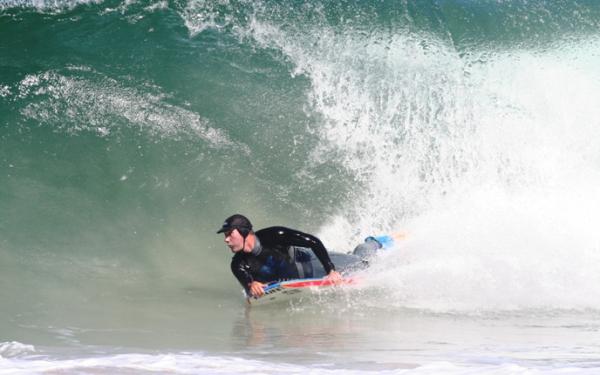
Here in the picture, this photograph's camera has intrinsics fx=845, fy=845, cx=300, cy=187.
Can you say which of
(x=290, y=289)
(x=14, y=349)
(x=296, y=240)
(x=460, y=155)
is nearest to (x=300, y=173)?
(x=460, y=155)

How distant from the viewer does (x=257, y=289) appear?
22.3 feet

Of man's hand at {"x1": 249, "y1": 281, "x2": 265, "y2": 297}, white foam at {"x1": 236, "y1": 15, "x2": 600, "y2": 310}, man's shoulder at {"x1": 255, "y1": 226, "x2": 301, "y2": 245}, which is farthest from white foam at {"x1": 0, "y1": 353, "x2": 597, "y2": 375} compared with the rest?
white foam at {"x1": 236, "y1": 15, "x2": 600, "y2": 310}

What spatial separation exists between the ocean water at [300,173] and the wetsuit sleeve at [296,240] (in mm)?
362

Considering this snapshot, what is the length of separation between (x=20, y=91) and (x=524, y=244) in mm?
6009

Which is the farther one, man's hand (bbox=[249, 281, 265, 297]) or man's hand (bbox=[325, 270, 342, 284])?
man's hand (bbox=[325, 270, 342, 284])

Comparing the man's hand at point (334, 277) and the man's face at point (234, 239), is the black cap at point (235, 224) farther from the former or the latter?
the man's hand at point (334, 277)

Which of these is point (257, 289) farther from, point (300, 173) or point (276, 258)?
point (300, 173)

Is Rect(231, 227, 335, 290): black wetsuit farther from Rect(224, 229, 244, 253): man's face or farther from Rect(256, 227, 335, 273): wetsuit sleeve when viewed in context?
Rect(224, 229, 244, 253): man's face

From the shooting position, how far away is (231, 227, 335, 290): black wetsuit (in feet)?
22.7

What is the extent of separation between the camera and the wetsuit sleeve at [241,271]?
6945 millimetres

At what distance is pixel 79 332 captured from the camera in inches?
222

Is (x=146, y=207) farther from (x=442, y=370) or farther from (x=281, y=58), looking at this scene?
(x=442, y=370)

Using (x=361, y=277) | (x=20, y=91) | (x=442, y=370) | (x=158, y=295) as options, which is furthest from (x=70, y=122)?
(x=442, y=370)

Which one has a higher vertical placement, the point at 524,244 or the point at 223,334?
the point at 524,244
